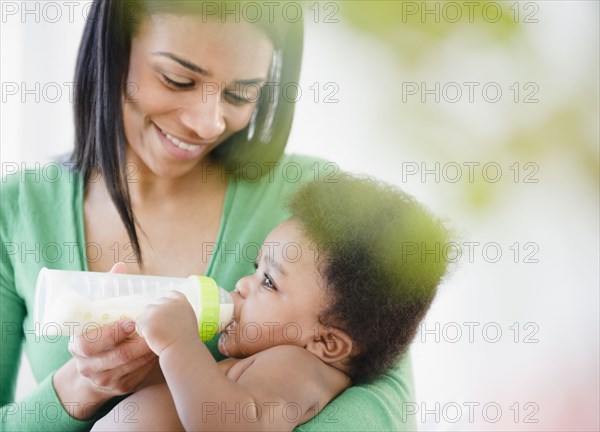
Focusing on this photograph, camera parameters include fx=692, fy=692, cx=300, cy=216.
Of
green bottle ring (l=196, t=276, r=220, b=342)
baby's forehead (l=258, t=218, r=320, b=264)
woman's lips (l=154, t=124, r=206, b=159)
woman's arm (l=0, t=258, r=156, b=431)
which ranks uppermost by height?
woman's lips (l=154, t=124, r=206, b=159)

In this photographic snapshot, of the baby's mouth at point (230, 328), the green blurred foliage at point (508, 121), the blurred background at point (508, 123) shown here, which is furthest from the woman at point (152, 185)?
the green blurred foliage at point (508, 121)

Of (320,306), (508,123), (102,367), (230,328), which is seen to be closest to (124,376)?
(102,367)

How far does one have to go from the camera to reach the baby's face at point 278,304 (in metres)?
0.98

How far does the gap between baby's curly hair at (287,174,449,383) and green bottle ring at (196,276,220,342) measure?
0.17m

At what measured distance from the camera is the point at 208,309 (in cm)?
90

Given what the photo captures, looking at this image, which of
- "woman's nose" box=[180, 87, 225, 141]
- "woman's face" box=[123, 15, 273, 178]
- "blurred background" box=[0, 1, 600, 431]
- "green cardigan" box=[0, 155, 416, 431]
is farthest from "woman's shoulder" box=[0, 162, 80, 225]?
"blurred background" box=[0, 1, 600, 431]

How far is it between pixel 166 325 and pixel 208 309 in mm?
100

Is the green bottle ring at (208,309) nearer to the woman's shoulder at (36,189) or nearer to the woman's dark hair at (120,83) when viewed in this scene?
the woman's dark hair at (120,83)

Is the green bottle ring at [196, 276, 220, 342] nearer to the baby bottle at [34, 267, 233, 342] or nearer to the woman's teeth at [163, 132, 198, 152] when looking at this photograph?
the baby bottle at [34, 267, 233, 342]

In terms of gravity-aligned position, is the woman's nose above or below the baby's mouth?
above

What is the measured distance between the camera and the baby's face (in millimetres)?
983

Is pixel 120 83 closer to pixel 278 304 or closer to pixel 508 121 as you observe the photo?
pixel 278 304

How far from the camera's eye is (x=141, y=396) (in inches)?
36.0

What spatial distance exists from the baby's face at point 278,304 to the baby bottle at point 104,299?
0.16ft
